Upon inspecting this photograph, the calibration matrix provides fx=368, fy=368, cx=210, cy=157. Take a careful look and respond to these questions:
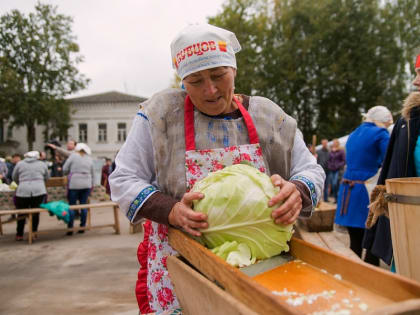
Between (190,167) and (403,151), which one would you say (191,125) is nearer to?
(190,167)

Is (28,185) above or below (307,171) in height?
below

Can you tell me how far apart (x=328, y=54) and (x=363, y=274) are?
28055 mm

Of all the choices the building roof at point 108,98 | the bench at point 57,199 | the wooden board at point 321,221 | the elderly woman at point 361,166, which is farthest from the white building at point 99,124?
the elderly woman at point 361,166

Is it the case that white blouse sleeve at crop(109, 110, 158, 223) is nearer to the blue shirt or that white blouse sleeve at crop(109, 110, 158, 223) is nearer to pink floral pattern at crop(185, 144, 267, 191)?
pink floral pattern at crop(185, 144, 267, 191)

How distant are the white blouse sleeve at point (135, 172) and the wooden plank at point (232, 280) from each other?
29 centimetres

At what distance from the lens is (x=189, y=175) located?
5.74 feet

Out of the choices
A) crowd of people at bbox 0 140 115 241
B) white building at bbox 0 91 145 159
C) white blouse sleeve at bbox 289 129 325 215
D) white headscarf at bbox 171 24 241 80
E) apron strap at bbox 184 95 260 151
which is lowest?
crowd of people at bbox 0 140 115 241

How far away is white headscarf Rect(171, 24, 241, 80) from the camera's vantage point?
1646 mm

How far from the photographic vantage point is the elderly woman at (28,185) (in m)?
9.09

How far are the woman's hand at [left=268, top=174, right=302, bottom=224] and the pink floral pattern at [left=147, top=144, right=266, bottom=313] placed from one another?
0.29 m

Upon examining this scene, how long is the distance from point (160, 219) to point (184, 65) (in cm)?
70

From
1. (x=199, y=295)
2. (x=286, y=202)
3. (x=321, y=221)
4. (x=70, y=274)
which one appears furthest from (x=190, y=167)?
(x=70, y=274)

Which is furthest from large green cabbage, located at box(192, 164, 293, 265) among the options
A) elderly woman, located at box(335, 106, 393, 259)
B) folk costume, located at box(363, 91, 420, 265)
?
elderly woman, located at box(335, 106, 393, 259)

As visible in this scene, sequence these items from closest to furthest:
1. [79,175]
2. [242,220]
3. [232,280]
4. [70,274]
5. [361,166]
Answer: [232,280] → [242,220] → [361,166] → [70,274] → [79,175]
